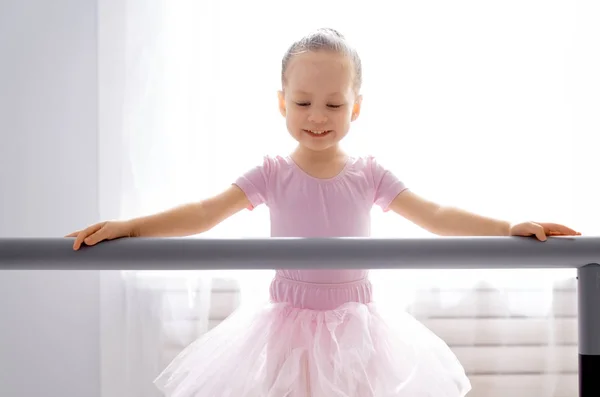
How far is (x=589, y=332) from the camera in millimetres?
890

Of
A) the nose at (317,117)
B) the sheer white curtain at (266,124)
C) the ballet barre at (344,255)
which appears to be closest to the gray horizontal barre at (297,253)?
the ballet barre at (344,255)

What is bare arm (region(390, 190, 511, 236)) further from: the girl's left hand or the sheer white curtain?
the sheer white curtain

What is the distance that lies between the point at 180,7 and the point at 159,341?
89 centimetres

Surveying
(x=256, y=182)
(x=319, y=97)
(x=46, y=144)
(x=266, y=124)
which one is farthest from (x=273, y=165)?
(x=46, y=144)

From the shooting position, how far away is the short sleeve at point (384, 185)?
4.16 feet

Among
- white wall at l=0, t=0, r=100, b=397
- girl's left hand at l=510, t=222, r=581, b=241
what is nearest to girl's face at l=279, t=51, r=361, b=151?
girl's left hand at l=510, t=222, r=581, b=241

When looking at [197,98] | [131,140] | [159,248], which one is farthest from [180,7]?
[159,248]

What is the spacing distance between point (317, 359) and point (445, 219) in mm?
329

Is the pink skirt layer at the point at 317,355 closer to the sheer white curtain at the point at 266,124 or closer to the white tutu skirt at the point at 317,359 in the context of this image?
the white tutu skirt at the point at 317,359

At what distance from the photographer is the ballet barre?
34.2 inches

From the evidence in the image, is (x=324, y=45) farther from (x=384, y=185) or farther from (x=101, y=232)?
(x=101, y=232)

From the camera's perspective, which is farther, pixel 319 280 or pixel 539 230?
pixel 319 280

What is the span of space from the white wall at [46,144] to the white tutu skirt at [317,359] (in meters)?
0.85

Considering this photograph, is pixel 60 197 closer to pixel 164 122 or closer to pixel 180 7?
pixel 164 122
